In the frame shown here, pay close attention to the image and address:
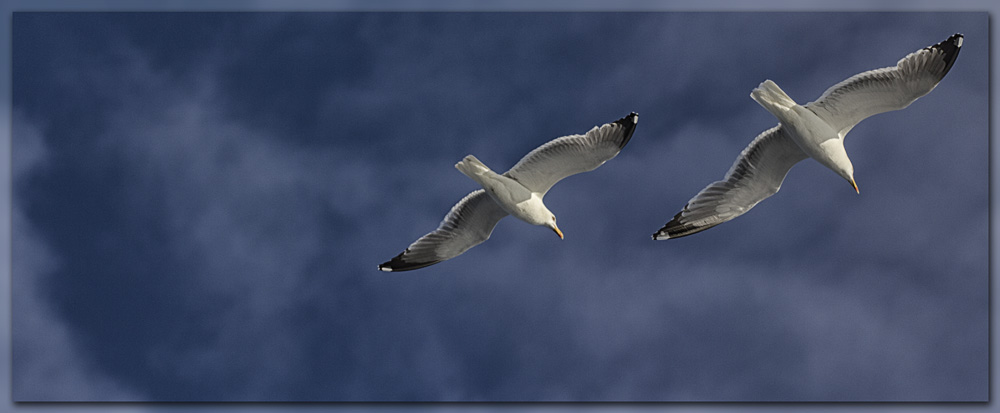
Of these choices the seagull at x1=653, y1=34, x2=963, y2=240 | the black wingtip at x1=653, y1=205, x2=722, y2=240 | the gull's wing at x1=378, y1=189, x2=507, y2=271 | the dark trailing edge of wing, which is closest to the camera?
the seagull at x1=653, y1=34, x2=963, y2=240

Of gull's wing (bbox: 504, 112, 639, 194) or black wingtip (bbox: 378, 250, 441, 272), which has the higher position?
gull's wing (bbox: 504, 112, 639, 194)

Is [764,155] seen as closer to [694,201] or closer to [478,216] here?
[694,201]

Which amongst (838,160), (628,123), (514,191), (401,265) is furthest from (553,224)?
(838,160)

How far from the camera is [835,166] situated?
42.2 feet

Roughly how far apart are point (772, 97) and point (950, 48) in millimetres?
1900

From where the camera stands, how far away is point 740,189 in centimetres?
1333

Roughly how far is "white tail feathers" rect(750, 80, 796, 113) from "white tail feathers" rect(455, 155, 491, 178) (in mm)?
3118

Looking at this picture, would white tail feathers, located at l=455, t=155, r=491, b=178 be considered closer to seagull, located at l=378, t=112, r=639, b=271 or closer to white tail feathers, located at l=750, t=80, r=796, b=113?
seagull, located at l=378, t=112, r=639, b=271

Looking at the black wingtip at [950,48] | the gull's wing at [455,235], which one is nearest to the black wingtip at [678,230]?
the gull's wing at [455,235]

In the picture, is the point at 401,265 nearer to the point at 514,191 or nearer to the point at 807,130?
the point at 514,191

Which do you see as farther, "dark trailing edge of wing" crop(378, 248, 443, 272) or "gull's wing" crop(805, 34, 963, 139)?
"dark trailing edge of wing" crop(378, 248, 443, 272)

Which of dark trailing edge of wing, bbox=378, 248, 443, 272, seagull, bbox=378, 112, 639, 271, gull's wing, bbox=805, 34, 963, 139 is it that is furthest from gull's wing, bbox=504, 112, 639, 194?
gull's wing, bbox=805, 34, 963, 139

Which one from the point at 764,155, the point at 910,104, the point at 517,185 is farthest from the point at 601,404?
the point at 910,104

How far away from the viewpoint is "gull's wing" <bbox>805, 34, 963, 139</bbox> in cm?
1195
